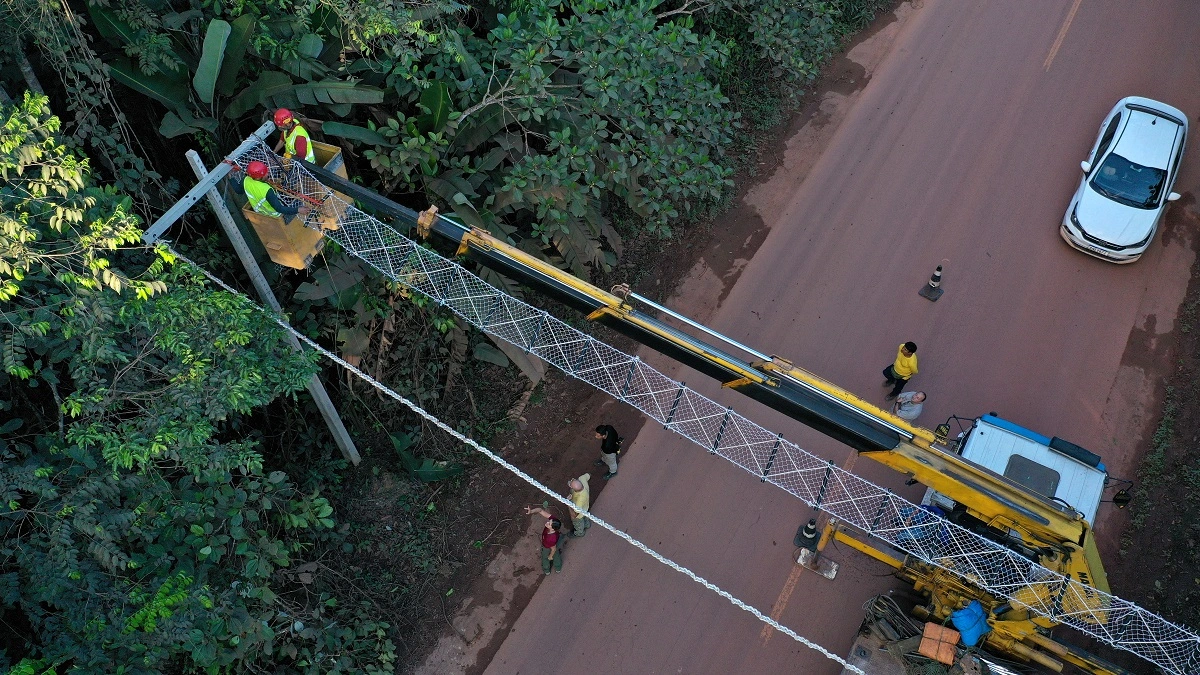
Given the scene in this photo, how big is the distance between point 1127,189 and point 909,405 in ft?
18.6

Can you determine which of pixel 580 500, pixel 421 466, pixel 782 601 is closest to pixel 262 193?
pixel 421 466

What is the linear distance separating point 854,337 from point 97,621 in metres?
9.60

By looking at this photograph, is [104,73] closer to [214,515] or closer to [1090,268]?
[214,515]

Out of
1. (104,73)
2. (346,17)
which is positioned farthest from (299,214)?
(104,73)

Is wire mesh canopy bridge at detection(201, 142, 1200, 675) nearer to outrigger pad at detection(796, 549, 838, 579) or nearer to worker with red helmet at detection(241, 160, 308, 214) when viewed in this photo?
worker with red helmet at detection(241, 160, 308, 214)

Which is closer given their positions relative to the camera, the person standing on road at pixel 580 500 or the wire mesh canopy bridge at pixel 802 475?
the wire mesh canopy bridge at pixel 802 475

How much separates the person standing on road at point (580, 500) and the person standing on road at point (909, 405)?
3.98 m

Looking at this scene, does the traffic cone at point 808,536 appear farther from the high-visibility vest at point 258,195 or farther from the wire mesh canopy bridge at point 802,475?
A: the high-visibility vest at point 258,195

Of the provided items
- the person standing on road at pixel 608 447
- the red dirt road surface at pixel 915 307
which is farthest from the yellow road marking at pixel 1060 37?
Result: the person standing on road at pixel 608 447

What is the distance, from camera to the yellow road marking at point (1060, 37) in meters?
15.8

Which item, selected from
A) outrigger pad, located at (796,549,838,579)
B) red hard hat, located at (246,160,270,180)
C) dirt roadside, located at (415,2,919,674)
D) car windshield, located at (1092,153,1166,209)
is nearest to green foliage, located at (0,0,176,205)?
red hard hat, located at (246,160,270,180)

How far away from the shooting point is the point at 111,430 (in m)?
6.54

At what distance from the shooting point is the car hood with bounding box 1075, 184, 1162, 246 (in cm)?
1247

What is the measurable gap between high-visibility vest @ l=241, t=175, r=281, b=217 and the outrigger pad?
701 cm
